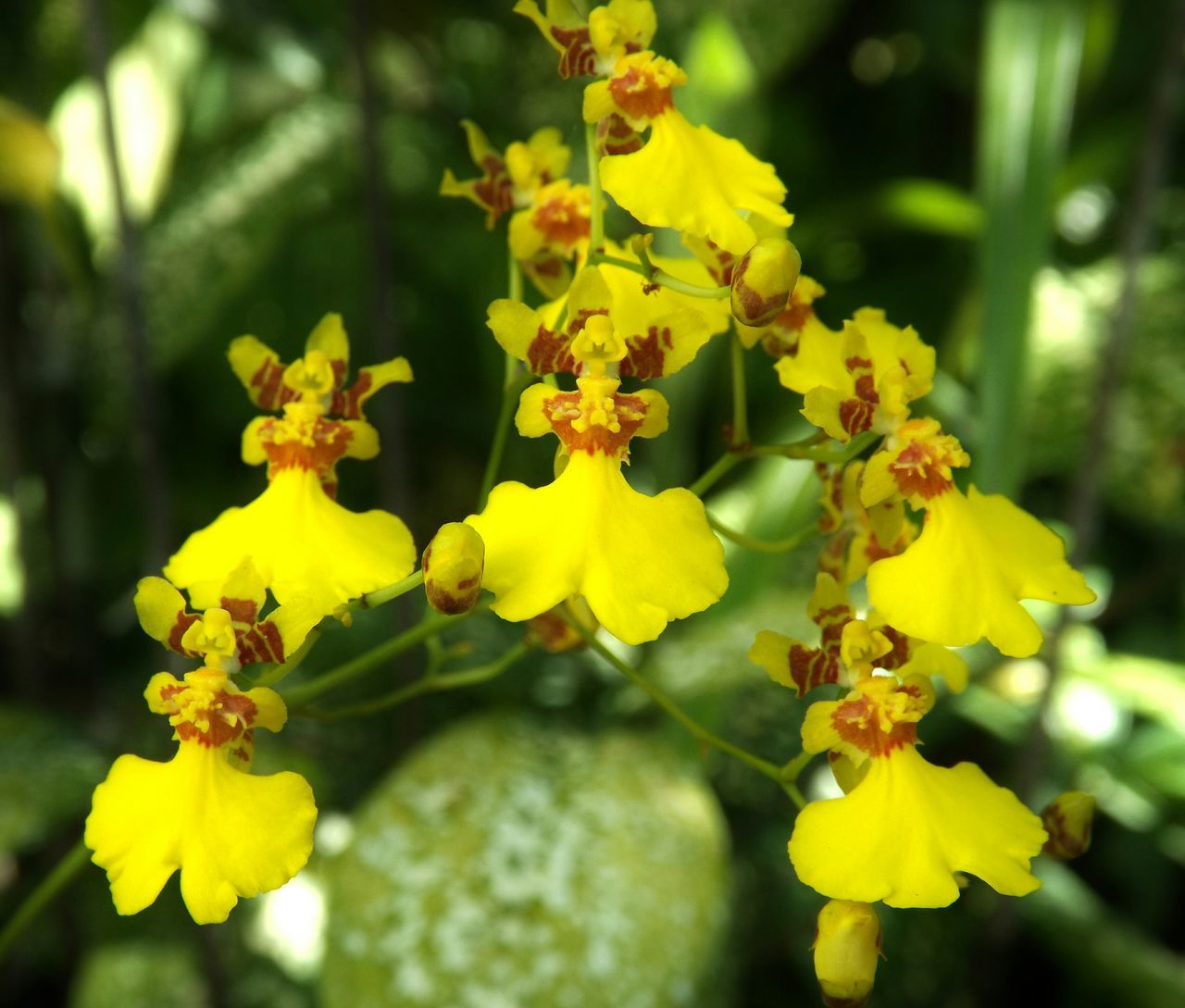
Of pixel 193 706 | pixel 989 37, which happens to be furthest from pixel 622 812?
pixel 989 37

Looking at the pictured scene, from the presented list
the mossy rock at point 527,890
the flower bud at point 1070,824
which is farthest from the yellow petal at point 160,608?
the mossy rock at point 527,890

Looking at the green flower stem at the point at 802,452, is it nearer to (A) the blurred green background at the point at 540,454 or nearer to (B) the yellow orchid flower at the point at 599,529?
(B) the yellow orchid flower at the point at 599,529

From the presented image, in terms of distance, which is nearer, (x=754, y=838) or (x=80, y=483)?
(x=754, y=838)

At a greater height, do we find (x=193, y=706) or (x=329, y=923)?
(x=193, y=706)

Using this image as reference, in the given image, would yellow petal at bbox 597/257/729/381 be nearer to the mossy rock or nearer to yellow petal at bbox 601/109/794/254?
yellow petal at bbox 601/109/794/254

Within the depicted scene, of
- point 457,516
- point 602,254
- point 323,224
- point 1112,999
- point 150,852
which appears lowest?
point 1112,999

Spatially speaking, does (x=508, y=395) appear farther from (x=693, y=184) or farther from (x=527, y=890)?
(x=527, y=890)

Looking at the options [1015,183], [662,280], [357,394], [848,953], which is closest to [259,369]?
[357,394]

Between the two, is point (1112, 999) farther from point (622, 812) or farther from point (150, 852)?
point (150, 852)
